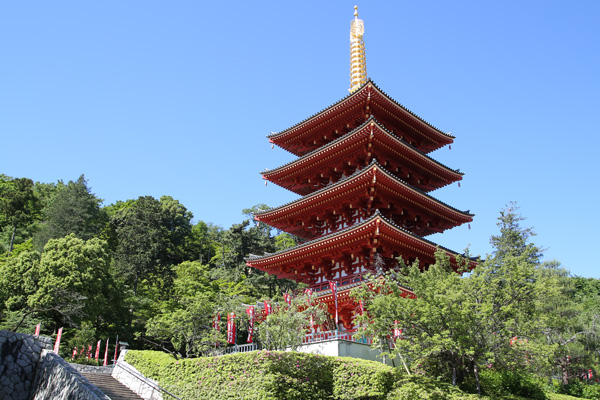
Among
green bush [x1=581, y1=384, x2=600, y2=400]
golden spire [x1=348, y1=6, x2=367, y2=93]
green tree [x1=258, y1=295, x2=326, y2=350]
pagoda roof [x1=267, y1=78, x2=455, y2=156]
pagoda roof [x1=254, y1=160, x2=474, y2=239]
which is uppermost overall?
golden spire [x1=348, y1=6, x2=367, y2=93]

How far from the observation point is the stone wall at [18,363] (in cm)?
1506

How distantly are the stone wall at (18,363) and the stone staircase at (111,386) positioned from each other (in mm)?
4527

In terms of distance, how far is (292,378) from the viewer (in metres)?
16.9

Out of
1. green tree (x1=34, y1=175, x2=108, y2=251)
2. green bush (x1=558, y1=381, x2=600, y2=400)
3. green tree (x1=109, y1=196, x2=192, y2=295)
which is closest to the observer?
green bush (x1=558, y1=381, x2=600, y2=400)

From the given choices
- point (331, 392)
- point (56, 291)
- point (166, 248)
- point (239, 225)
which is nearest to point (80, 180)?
point (166, 248)

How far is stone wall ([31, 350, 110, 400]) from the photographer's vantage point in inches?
521

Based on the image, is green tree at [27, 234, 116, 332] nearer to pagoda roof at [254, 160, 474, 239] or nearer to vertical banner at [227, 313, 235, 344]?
vertical banner at [227, 313, 235, 344]

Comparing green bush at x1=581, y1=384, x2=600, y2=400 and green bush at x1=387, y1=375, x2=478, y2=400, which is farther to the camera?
green bush at x1=581, y1=384, x2=600, y2=400

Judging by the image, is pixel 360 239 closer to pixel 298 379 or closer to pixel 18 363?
pixel 298 379

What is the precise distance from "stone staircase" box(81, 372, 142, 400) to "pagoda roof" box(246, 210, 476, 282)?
30.5 ft

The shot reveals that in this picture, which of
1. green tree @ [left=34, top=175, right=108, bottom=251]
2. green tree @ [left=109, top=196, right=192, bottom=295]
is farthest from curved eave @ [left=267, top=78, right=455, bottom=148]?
green tree @ [left=34, top=175, right=108, bottom=251]

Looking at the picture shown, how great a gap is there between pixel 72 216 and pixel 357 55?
30.1m

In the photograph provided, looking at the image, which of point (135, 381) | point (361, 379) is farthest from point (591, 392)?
point (135, 381)

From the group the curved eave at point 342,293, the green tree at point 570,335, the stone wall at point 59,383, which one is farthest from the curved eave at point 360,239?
the stone wall at point 59,383
